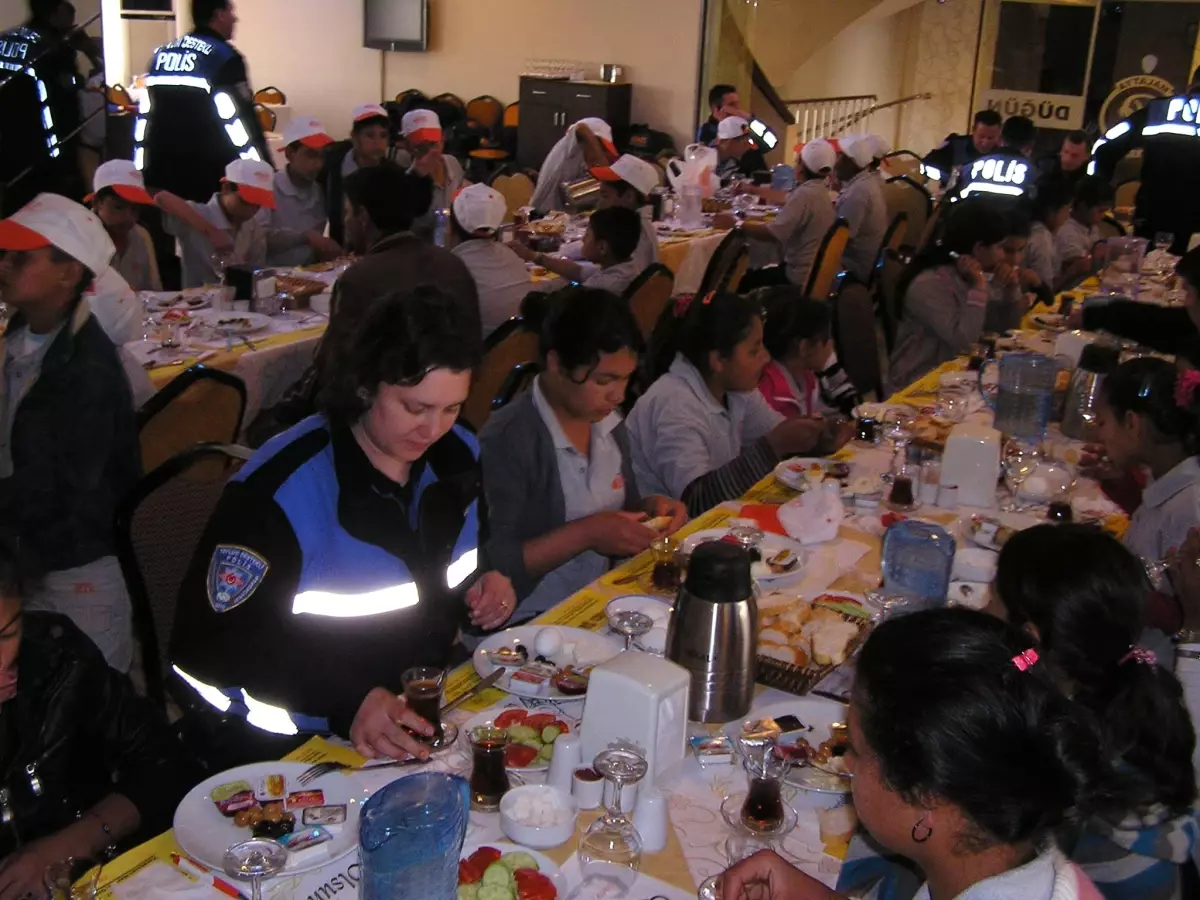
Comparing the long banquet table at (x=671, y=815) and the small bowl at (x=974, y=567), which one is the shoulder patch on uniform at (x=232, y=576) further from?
the small bowl at (x=974, y=567)

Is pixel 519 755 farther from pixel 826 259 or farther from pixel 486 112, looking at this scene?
pixel 486 112

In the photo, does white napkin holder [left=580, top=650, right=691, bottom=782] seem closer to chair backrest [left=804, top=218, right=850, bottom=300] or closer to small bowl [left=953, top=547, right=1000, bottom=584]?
small bowl [left=953, top=547, right=1000, bottom=584]

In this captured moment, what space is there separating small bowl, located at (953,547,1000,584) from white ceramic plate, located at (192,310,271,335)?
9.70 feet

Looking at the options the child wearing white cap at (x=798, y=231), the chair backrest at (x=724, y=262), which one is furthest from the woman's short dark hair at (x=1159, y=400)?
the child wearing white cap at (x=798, y=231)

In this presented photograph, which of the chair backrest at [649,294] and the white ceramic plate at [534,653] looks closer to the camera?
the white ceramic plate at [534,653]

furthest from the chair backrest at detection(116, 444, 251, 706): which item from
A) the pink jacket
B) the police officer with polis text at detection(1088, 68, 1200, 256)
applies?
→ the police officer with polis text at detection(1088, 68, 1200, 256)

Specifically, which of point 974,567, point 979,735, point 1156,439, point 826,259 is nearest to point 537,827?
point 979,735

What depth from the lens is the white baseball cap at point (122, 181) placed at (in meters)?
4.86

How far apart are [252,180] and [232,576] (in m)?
4.01

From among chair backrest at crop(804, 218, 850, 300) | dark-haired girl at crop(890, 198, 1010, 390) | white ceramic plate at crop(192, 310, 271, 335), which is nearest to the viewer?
white ceramic plate at crop(192, 310, 271, 335)

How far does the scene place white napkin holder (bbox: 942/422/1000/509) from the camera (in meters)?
3.26

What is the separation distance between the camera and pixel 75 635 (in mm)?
1922

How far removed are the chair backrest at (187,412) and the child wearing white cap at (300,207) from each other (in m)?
3.05

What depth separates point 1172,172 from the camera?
26.8ft
